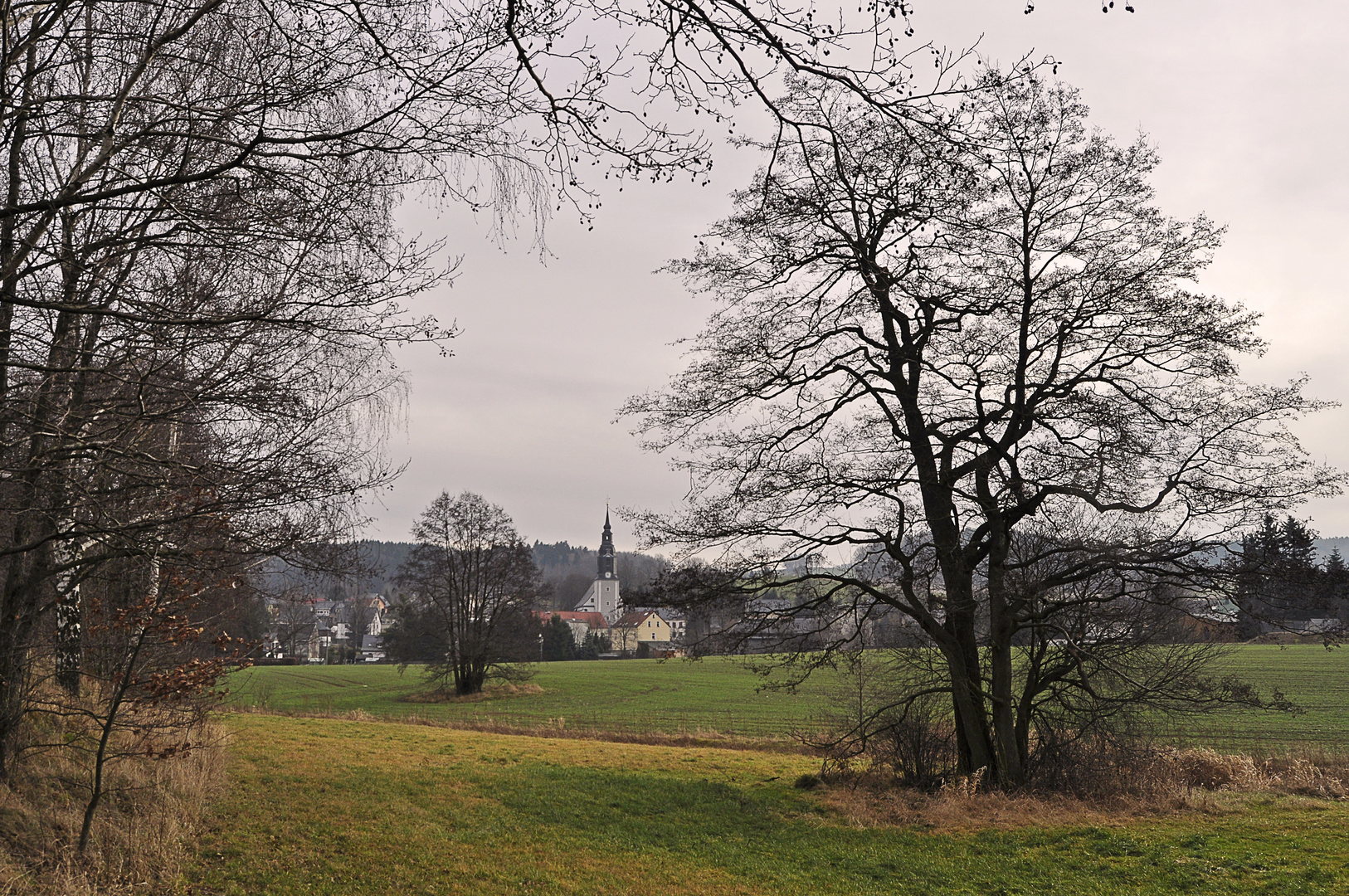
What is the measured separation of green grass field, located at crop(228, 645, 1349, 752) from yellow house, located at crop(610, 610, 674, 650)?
30.1m

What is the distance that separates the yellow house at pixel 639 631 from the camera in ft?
304

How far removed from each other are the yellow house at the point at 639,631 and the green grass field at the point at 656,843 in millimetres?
76559

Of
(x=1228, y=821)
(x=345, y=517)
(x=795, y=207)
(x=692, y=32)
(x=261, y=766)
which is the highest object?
(x=795, y=207)

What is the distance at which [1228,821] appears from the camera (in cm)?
1110

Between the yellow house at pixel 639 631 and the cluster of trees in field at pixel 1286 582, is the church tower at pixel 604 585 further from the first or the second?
the cluster of trees in field at pixel 1286 582

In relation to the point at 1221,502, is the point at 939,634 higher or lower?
lower

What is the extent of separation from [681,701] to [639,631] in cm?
6347

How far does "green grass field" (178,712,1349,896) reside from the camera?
27.2ft

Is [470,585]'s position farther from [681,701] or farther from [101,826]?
[101,826]

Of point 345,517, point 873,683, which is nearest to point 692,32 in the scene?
point 345,517

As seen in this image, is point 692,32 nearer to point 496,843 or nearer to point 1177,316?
point 496,843

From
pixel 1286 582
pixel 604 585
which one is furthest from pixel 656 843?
pixel 604 585

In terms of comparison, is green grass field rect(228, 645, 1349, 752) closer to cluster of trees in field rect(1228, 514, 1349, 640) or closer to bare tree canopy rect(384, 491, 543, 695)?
bare tree canopy rect(384, 491, 543, 695)

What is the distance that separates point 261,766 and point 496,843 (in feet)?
16.0
